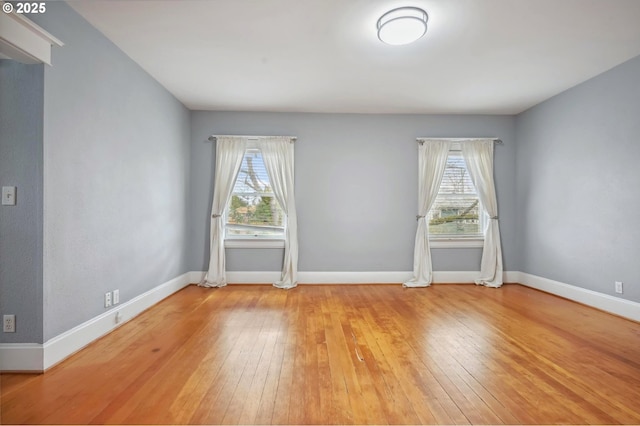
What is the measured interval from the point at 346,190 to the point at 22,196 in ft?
12.8

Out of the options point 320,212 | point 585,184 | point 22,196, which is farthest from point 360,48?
point 585,184

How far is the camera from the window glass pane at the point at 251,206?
5.14 metres

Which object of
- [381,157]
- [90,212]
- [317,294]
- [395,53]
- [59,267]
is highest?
[395,53]

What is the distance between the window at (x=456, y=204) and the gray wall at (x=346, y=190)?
34 centimetres

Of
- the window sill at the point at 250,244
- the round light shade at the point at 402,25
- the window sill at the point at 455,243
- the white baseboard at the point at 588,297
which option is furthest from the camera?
the window sill at the point at 455,243

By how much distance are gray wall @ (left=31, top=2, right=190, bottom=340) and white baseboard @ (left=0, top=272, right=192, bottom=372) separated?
0.08 metres

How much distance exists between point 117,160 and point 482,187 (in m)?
5.17

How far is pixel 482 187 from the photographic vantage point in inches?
203

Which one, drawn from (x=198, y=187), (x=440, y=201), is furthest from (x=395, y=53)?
(x=198, y=187)

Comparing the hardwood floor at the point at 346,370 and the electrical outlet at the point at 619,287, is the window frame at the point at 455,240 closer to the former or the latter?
the hardwood floor at the point at 346,370

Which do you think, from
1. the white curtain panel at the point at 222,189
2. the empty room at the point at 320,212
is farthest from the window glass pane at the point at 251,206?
the white curtain panel at the point at 222,189

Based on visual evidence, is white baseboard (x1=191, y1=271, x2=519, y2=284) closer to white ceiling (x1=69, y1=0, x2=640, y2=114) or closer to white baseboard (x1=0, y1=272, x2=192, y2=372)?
white baseboard (x1=0, y1=272, x2=192, y2=372)

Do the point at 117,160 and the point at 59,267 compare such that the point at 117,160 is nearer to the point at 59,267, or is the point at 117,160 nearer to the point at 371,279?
the point at 59,267

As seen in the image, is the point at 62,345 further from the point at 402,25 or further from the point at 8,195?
the point at 402,25
